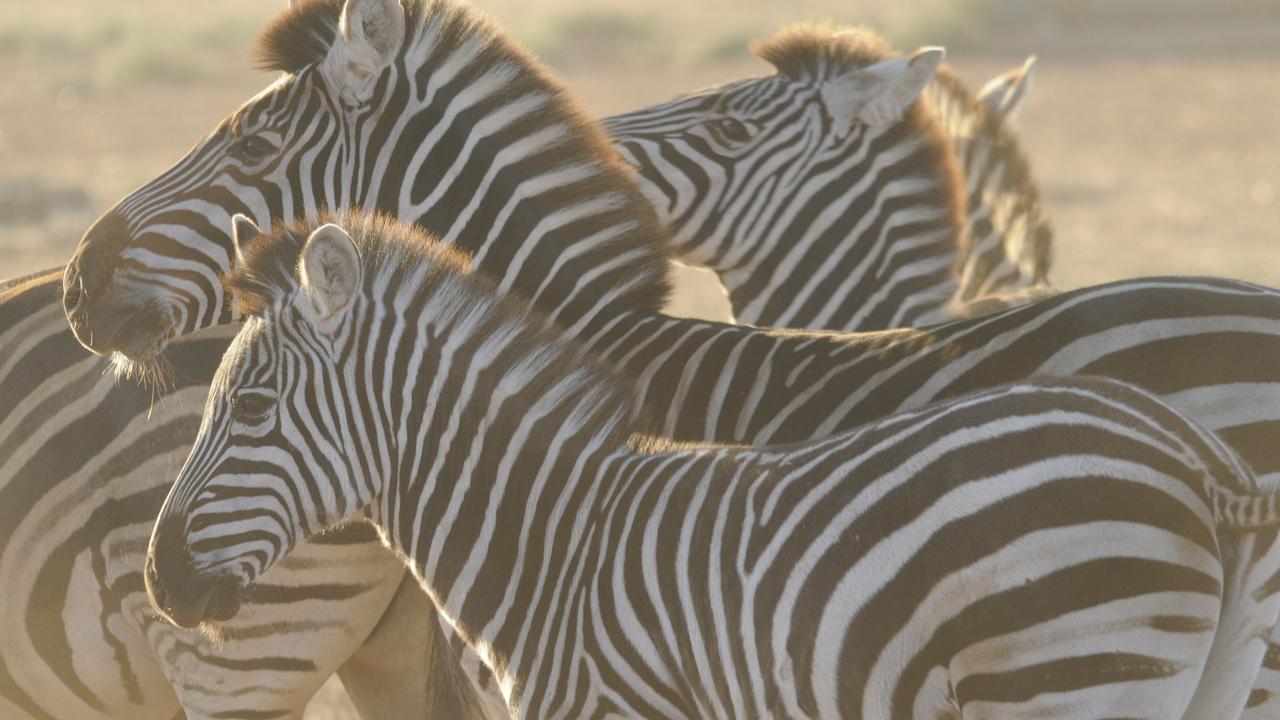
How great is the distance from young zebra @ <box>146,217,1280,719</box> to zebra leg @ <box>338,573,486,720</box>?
2.74 feet

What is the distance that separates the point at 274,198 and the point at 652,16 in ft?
108

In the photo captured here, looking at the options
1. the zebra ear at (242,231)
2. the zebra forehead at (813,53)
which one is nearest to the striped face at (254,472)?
the zebra ear at (242,231)

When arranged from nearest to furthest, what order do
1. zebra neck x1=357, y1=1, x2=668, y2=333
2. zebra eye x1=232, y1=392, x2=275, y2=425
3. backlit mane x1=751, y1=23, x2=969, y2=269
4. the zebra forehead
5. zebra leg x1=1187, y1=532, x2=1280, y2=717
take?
zebra leg x1=1187, y1=532, x2=1280, y2=717, zebra eye x1=232, y1=392, x2=275, y2=425, zebra neck x1=357, y1=1, x2=668, y2=333, backlit mane x1=751, y1=23, x2=969, y2=269, the zebra forehead

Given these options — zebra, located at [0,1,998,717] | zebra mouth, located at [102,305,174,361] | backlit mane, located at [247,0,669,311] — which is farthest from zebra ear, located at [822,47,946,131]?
zebra mouth, located at [102,305,174,361]

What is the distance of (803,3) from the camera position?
4697 cm

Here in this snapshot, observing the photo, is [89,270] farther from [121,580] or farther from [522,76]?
[522,76]

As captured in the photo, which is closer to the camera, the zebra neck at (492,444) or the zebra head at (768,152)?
the zebra neck at (492,444)

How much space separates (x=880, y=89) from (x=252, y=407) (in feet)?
10.7

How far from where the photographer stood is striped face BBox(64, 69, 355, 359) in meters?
4.62

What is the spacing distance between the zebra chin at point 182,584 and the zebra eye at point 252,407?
1.07 ft

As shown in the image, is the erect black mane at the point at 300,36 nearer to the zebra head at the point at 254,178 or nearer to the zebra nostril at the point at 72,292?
the zebra head at the point at 254,178

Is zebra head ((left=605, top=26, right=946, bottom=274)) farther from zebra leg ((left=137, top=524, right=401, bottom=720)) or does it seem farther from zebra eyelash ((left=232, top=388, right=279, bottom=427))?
zebra eyelash ((left=232, top=388, right=279, bottom=427))

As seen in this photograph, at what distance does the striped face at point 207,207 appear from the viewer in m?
4.62

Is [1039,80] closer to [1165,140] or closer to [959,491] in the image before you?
[1165,140]
